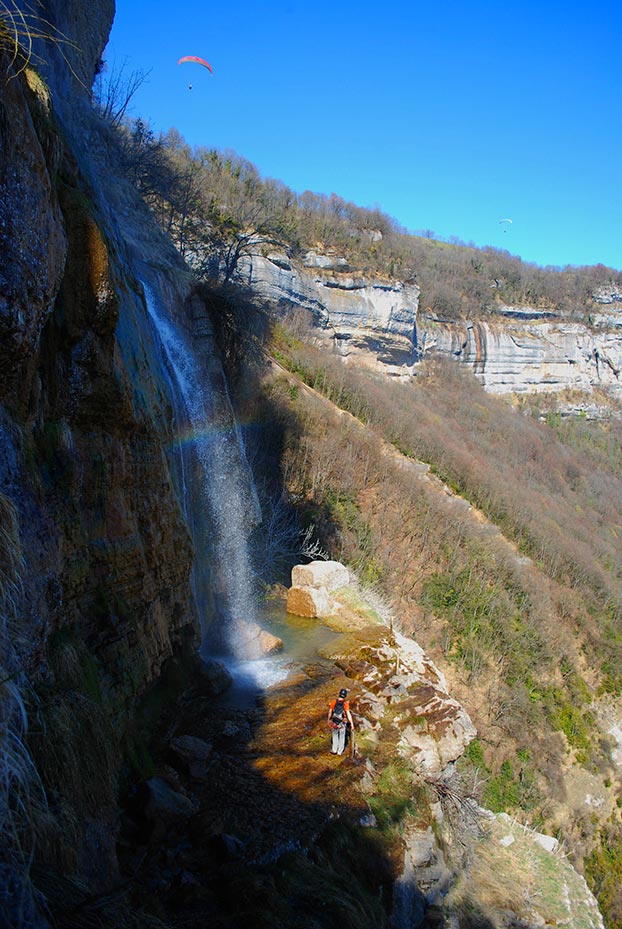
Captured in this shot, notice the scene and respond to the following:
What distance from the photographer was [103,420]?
5773 millimetres

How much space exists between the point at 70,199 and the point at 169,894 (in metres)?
5.66

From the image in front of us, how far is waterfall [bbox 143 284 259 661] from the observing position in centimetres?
1127

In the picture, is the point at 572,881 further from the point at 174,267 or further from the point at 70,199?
the point at 174,267

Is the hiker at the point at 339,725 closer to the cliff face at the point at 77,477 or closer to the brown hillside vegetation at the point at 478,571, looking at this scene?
the cliff face at the point at 77,477

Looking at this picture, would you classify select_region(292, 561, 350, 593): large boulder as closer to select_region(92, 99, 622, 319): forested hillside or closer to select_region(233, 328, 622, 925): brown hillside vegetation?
select_region(233, 328, 622, 925): brown hillside vegetation

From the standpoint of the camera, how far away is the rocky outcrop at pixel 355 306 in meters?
51.6

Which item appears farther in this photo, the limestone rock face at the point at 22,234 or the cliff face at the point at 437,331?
the cliff face at the point at 437,331

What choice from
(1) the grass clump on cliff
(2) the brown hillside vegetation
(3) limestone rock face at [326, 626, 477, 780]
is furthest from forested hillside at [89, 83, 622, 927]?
(1) the grass clump on cliff

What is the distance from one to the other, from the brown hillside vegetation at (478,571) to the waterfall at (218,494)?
23.4 feet

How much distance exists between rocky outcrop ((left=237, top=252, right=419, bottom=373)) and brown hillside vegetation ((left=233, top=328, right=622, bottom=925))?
1719cm

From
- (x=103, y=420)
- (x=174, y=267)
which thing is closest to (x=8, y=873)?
(x=103, y=420)

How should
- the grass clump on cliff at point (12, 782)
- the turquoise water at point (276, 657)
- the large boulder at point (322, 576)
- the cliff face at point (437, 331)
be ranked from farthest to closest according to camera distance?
1. the cliff face at point (437, 331)
2. the large boulder at point (322, 576)
3. the turquoise water at point (276, 657)
4. the grass clump on cliff at point (12, 782)

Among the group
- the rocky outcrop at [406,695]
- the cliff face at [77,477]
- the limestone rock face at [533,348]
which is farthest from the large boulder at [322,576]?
the limestone rock face at [533,348]

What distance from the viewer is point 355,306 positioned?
181 feet
